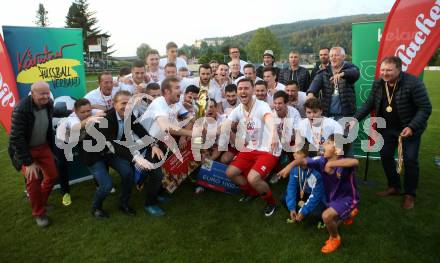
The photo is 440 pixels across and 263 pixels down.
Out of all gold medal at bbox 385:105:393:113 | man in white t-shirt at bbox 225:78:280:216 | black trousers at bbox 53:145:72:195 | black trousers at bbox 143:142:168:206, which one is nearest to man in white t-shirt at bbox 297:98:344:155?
man in white t-shirt at bbox 225:78:280:216

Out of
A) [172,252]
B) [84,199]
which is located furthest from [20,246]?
[172,252]

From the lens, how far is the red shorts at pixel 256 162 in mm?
4539

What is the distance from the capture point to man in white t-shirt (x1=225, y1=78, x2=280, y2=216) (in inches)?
177

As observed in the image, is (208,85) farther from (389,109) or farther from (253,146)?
(389,109)

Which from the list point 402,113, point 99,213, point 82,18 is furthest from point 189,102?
point 82,18

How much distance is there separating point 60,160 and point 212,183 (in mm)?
2424

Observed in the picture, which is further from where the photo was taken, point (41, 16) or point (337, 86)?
point (41, 16)

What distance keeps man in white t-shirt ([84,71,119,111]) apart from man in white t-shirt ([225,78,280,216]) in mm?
2074

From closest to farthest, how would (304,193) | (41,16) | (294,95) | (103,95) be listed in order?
(304,193)
(103,95)
(294,95)
(41,16)

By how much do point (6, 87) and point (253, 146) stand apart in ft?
12.6

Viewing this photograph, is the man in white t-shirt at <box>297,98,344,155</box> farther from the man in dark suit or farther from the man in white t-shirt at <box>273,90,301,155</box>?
the man in dark suit

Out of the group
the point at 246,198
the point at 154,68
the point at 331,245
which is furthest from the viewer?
the point at 154,68

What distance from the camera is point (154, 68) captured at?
21.9 ft

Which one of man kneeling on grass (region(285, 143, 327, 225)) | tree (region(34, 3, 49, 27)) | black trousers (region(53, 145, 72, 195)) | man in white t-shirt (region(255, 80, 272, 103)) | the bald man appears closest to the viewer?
man kneeling on grass (region(285, 143, 327, 225))
